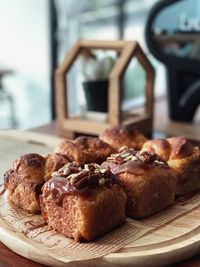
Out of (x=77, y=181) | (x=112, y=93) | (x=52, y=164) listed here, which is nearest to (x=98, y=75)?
(x=112, y=93)

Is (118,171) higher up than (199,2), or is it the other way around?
(199,2)

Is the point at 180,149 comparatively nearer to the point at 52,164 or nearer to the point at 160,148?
the point at 160,148

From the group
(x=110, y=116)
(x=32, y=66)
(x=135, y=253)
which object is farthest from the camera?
(x=32, y=66)

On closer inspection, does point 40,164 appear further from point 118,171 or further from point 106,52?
point 106,52

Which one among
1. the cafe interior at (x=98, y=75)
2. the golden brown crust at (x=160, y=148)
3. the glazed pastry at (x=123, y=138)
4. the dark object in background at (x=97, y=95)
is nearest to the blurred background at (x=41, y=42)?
the cafe interior at (x=98, y=75)

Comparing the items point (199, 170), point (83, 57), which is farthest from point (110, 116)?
point (199, 170)

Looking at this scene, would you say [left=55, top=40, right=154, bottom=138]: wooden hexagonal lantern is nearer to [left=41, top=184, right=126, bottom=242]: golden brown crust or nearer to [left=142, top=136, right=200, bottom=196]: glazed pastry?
[left=142, top=136, right=200, bottom=196]: glazed pastry

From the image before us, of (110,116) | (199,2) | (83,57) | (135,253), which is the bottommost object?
(135,253)
